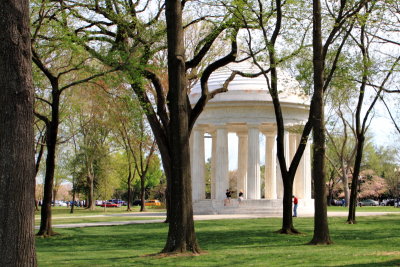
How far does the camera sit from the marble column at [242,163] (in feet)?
211

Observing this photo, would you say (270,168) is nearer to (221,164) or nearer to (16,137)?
(221,164)

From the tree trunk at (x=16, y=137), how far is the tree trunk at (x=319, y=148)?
51.0ft

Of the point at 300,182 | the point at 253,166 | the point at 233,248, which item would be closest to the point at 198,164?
the point at 253,166

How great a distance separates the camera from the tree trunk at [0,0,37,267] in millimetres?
11320

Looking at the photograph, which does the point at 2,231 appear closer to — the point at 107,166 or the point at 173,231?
the point at 173,231

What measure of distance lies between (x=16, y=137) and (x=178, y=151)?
31.7 ft

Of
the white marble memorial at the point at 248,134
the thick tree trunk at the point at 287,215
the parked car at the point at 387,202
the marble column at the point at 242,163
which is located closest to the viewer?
the thick tree trunk at the point at 287,215

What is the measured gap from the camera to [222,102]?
5688 centimetres

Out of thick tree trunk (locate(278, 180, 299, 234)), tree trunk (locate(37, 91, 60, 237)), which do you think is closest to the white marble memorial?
thick tree trunk (locate(278, 180, 299, 234))

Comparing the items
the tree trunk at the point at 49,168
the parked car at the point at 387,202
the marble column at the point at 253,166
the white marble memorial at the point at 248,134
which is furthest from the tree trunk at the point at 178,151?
the parked car at the point at 387,202

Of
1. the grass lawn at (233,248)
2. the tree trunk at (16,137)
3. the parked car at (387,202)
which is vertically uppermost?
the tree trunk at (16,137)

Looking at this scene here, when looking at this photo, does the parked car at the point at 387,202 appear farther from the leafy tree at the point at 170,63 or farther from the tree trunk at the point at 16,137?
the tree trunk at the point at 16,137

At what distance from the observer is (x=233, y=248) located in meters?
23.6

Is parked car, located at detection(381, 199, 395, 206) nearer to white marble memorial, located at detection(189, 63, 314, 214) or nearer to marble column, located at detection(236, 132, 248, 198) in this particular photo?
marble column, located at detection(236, 132, 248, 198)
